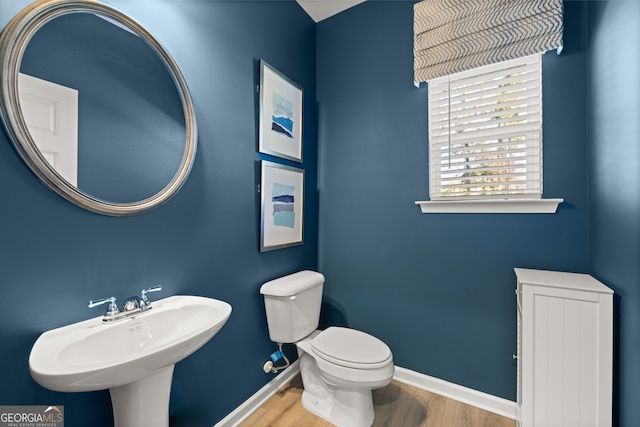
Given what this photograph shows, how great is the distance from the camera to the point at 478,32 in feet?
5.36

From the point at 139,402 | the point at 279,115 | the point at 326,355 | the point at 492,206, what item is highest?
the point at 279,115

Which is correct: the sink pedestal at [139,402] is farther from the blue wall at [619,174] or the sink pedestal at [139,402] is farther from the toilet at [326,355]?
the blue wall at [619,174]

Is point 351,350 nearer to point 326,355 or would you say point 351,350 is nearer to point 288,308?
point 326,355

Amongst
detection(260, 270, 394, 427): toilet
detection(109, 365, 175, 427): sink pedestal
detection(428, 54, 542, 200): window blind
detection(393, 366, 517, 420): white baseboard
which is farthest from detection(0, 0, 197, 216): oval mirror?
detection(393, 366, 517, 420): white baseboard

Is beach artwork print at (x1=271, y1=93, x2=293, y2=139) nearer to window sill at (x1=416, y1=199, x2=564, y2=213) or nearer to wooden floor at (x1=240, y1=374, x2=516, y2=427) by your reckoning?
window sill at (x1=416, y1=199, x2=564, y2=213)

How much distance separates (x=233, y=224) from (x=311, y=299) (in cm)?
72

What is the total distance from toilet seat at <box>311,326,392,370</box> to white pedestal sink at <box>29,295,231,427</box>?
2.22 feet

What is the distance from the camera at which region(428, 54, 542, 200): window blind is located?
5.08 ft

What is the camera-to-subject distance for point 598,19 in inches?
49.7

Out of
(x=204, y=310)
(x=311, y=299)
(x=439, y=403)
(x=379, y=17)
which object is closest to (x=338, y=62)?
(x=379, y=17)

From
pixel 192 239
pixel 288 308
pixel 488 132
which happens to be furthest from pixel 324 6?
pixel 288 308

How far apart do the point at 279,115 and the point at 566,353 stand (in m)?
1.97

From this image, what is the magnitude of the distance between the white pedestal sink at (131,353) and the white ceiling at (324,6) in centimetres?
223

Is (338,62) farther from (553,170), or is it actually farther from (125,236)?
(125,236)
